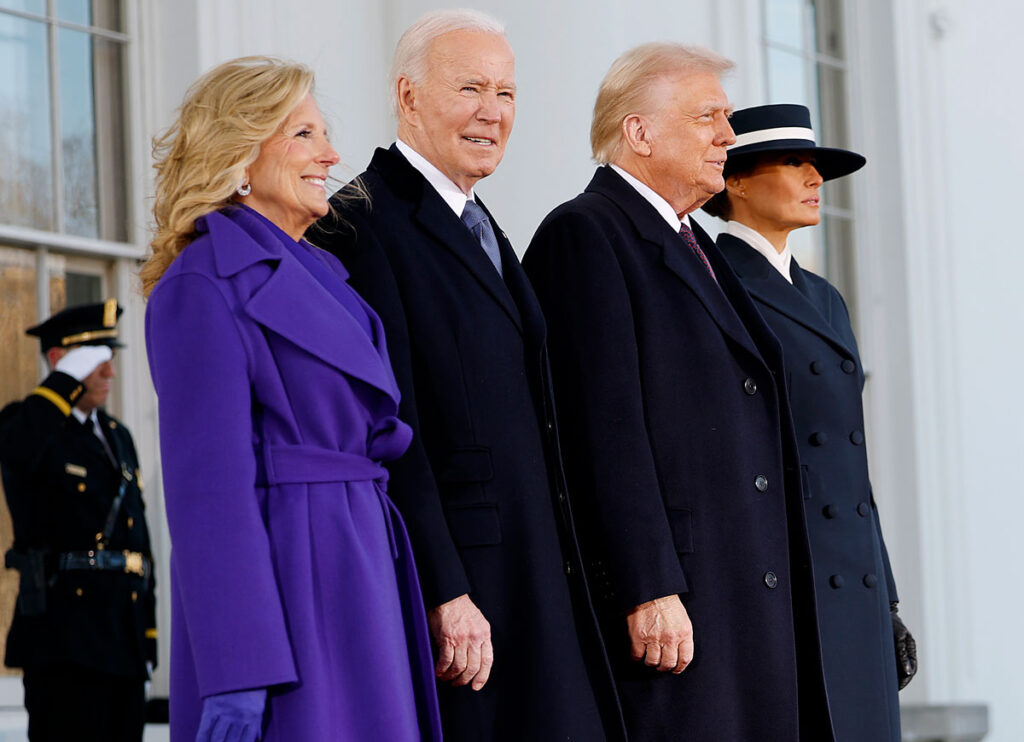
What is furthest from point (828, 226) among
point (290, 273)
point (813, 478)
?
point (290, 273)

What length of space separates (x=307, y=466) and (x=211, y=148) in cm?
57

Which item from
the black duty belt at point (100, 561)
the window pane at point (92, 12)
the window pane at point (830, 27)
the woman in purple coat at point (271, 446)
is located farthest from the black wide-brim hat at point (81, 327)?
the window pane at point (830, 27)

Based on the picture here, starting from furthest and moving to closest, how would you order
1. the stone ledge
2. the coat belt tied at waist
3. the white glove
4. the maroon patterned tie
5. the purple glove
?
the stone ledge → the white glove → the maroon patterned tie → the coat belt tied at waist → the purple glove

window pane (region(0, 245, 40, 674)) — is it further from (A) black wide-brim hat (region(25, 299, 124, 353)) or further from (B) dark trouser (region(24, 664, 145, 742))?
(B) dark trouser (region(24, 664, 145, 742))

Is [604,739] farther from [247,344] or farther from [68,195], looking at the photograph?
[68,195]

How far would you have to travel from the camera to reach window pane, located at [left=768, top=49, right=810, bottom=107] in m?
8.70

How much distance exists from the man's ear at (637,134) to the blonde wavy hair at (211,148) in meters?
1.01

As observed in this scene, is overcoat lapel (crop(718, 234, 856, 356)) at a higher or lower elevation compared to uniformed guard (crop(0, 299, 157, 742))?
higher

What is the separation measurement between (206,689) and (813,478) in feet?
5.92

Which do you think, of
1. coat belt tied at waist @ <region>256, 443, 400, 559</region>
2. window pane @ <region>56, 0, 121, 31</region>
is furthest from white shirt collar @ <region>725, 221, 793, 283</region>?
window pane @ <region>56, 0, 121, 31</region>

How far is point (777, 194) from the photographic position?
14.0ft

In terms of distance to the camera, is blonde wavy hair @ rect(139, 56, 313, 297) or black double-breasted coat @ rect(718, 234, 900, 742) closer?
blonde wavy hair @ rect(139, 56, 313, 297)

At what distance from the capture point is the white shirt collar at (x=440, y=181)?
3.40 metres

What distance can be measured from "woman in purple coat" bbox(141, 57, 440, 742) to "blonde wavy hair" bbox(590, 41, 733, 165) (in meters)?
0.96
